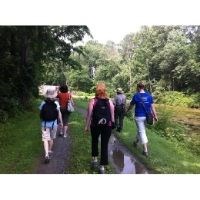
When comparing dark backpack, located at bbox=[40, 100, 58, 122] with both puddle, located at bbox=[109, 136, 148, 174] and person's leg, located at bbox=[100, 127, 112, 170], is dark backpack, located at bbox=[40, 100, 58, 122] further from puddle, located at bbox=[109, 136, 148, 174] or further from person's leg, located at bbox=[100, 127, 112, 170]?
puddle, located at bbox=[109, 136, 148, 174]

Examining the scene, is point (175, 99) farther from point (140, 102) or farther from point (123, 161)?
point (123, 161)

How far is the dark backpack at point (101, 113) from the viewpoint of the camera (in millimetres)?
10117

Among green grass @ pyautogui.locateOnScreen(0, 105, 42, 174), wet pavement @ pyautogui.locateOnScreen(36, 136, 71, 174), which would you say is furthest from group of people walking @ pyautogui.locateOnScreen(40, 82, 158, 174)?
green grass @ pyautogui.locateOnScreen(0, 105, 42, 174)

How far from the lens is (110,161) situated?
12.1 m

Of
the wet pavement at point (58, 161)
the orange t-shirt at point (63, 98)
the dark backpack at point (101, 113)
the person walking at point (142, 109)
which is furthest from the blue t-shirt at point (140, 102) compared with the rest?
the dark backpack at point (101, 113)

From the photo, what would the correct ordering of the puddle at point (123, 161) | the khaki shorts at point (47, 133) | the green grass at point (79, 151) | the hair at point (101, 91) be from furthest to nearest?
the khaki shorts at point (47, 133)
the puddle at point (123, 161)
the green grass at point (79, 151)
the hair at point (101, 91)

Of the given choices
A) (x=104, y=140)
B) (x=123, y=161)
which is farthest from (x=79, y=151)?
(x=104, y=140)

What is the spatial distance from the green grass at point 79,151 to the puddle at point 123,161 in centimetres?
43

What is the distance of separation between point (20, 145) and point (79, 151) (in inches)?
81.5

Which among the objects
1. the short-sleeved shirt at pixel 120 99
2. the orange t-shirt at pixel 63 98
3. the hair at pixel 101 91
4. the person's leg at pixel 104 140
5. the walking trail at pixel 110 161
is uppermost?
the hair at pixel 101 91

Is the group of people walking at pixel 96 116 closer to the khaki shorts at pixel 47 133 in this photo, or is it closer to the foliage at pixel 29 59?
the khaki shorts at pixel 47 133

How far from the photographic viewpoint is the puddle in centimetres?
1114

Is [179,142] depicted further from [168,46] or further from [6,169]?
[168,46]
